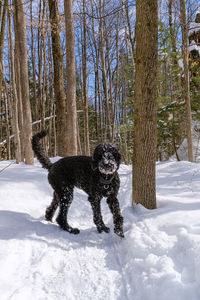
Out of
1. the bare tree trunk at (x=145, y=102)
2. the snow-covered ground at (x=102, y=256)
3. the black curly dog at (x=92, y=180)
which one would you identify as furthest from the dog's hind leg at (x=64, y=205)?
the bare tree trunk at (x=145, y=102)

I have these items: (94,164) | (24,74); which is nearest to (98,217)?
(94,164)

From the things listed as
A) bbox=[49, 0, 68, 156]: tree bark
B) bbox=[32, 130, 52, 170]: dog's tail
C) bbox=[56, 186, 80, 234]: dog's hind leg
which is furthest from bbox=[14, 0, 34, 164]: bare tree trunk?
bbox=[56, 186, 80, 234]: dog's hind leg

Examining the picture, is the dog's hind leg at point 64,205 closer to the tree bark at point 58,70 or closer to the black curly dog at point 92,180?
the black curly dog at point 92,180

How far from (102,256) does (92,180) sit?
1.09 meters

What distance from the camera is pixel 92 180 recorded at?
3.20 metres

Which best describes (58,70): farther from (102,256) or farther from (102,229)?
(102,256)

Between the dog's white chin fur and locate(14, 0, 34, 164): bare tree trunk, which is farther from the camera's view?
locate(14, 0, 34, 164): bare tree trunk

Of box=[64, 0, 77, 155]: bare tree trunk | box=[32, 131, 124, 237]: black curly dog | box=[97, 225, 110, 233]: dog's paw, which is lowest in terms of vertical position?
box=[97, 225, 110, 233]: dog's paw

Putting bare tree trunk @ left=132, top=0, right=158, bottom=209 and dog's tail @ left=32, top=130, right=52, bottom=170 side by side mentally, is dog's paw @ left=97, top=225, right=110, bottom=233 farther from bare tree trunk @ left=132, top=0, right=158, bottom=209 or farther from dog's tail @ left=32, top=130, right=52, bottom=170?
dog's tail @ left=32, top=130, right=52, bottom=170

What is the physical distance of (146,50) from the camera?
3.26 metres

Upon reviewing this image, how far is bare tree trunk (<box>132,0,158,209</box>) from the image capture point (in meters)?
3.25

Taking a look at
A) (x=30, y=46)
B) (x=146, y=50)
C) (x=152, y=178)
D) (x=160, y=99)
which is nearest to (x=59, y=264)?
(x=152, y=178)

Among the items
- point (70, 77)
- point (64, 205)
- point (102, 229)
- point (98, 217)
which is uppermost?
point (70, 77)

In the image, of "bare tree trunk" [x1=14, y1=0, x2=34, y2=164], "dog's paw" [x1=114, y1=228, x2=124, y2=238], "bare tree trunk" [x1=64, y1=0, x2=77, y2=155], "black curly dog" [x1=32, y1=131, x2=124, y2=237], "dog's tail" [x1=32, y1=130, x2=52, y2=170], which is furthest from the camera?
"bare tree trunk" [x1=14, y1=0, x2=34, y2=164]
